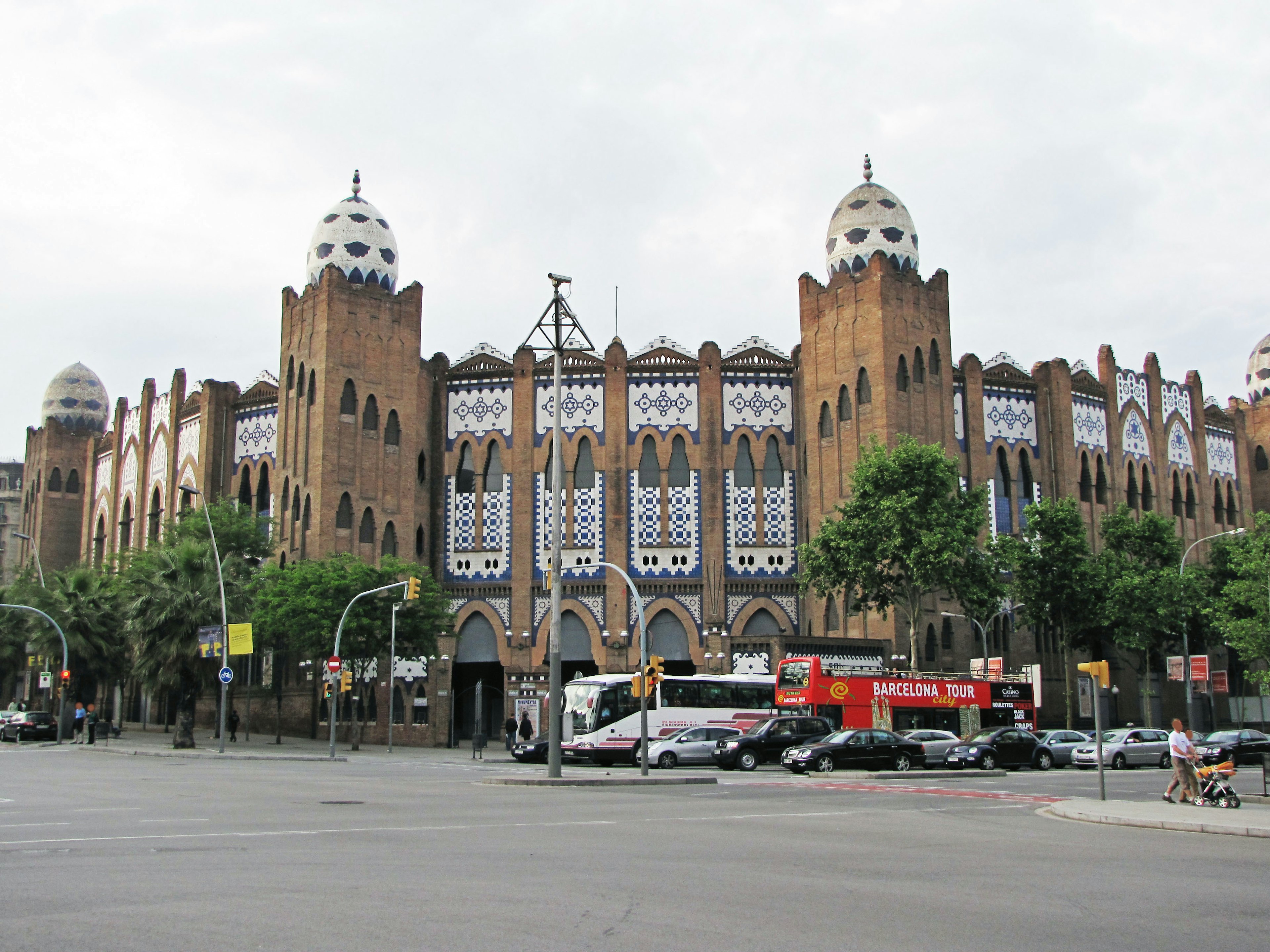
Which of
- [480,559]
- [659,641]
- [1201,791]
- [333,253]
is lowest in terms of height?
[1201,791]

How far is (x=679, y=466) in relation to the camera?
55.2 meters

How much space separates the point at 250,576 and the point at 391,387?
10.3 m

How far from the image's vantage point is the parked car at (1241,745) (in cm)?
3619

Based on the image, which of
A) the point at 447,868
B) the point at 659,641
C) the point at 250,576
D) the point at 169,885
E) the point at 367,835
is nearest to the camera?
the point at 169,885

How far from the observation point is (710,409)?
55312 mm

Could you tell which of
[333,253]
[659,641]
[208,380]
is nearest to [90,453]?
[208,380]

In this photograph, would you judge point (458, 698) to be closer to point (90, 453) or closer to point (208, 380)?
point (208, 380)

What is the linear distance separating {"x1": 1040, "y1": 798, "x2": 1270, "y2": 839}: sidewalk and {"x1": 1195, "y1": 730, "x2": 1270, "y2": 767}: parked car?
56.6 feet

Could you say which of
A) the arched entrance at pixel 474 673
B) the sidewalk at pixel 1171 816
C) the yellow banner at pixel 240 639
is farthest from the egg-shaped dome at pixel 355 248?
the sidewalk at pixel 1171 816

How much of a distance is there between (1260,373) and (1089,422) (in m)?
17.0

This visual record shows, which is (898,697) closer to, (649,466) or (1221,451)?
(649,466)

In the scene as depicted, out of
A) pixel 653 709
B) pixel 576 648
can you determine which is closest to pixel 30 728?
pixel 576 648

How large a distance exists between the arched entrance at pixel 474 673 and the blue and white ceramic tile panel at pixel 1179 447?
1335 inches

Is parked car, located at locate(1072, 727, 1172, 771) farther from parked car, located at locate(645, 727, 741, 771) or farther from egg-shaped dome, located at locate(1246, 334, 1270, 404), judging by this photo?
egg-shaped dome, located at locate(1246, 334, 1270, 404)
